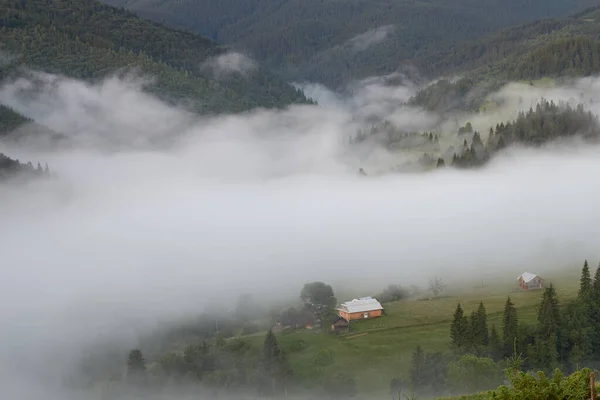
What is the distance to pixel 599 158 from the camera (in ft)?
607

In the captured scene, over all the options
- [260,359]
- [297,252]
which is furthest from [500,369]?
[297,252]

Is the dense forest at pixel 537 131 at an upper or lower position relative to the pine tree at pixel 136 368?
upper

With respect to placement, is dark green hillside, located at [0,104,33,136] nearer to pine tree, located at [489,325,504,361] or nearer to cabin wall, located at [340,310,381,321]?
cabin wall, located at [340,310,381,321]

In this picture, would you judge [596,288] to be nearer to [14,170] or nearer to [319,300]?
[319,300]

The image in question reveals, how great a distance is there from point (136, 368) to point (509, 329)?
4978 cm

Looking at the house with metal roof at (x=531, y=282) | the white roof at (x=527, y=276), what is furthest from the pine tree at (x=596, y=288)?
the white roof at (x=527, y=276)

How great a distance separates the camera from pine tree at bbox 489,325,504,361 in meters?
76.1

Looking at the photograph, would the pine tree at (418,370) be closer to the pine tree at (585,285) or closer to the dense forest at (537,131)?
the pine tree at (585,285)

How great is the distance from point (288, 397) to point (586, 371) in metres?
49.3

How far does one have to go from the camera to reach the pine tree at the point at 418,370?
7362 cm

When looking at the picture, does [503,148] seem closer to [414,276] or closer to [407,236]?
[407,236]

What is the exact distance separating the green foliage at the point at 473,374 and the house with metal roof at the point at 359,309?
2684 cm

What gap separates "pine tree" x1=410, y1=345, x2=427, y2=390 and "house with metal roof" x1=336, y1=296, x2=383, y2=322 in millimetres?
18819

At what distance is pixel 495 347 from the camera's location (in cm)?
Result: 7725
